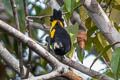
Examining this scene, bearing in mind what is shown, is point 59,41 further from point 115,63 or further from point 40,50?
point 115,63

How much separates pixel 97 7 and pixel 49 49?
1.02 feet

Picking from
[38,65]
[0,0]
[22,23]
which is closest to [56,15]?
[0,0]

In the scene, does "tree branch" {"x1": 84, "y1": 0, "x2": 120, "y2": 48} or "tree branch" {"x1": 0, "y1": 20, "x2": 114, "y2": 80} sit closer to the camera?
"tree branch" {"x1": 0, "y1": 20, "x2": 114, "y2": 80}

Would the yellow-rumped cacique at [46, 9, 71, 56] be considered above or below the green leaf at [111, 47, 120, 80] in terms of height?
above

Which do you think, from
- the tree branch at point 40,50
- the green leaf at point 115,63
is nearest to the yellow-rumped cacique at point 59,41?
the tree branch at point 40,50

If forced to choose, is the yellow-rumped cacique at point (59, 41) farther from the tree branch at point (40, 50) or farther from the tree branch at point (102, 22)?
the tree branch at point (102, 22)

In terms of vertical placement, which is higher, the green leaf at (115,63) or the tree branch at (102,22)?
the tree branch at (102,22)

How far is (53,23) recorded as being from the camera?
1584mm

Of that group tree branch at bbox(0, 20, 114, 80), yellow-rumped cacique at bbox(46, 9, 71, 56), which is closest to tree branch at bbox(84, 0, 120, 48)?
yellow-rumped cacique at bbox(46, 9, 71, 56)

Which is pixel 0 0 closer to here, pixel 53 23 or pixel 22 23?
pixel 22 23

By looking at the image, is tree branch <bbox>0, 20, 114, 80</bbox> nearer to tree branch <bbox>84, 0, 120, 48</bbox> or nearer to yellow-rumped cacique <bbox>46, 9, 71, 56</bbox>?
yellow-rumped cacique <bbox>46, 9, 71, 56</bbox>

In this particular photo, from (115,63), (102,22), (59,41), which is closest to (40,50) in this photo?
(59,41)

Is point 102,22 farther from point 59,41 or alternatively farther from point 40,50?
point 40,50

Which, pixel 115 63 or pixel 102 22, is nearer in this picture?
pixel 115 63
